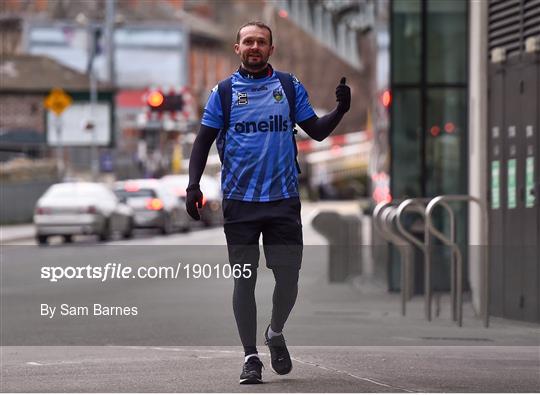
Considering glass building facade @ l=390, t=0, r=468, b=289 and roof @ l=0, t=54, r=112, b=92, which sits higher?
roof @ l=0, t=54, r=112, b=92

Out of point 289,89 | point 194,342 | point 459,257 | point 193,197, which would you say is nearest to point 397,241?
point 459,257

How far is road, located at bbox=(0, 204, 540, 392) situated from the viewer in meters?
9.20

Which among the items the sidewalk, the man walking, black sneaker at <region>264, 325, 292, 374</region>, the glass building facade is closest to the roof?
the sidewalk

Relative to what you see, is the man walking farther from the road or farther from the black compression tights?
the road

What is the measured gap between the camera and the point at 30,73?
9038 centimetres

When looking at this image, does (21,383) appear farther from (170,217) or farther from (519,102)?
(170,217)

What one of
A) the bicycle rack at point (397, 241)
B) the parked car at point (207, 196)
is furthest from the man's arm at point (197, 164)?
the parked car at point (207, 196)

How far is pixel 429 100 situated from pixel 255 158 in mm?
10837

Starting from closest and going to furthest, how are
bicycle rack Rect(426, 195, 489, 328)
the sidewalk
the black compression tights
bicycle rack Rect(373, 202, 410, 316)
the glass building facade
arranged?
1. the black compression tights
2. bicycle rack Rect(426, 195, 489, 328)
3. bicycle rack Rect(373, 202, 410, 316)
4. the glass building facade
5. the sidewalk

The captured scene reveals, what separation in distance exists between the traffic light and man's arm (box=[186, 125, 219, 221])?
35.2m

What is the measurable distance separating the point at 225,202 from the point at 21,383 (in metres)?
1.55

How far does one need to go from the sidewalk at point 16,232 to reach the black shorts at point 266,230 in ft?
96.2

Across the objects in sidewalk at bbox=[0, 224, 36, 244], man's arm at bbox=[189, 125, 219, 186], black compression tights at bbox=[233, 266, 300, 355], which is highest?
man's arm at bbox=[189, 125, 219, 186]

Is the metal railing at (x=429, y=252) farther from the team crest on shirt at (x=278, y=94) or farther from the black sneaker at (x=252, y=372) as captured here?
the team crest on shirt at (x=278, y=94)
